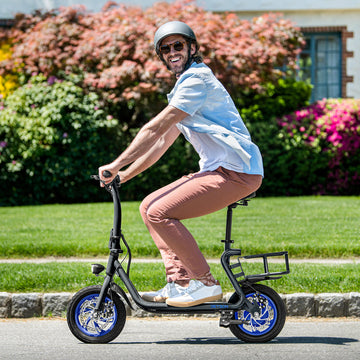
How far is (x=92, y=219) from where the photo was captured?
36.8 feet

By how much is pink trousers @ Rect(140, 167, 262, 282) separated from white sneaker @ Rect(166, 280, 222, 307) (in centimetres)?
7

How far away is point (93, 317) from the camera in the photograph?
16.5 feet

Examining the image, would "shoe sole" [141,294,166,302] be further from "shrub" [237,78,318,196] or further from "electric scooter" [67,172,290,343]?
"shrub" [237,78,318,196]

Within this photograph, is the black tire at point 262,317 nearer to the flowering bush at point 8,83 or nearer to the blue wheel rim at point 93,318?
the blue wheel rim at point 93,318

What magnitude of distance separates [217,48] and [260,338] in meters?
10.2

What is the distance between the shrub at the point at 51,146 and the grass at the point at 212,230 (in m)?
1.40

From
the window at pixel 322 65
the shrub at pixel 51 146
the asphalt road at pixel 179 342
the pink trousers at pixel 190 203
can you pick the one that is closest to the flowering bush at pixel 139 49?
the shrub at pixel 51 146

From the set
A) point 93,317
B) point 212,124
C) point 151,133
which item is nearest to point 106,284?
point 93,317

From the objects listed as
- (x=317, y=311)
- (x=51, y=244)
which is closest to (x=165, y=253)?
(x=317, y=311)

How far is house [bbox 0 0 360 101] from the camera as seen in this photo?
18.5m

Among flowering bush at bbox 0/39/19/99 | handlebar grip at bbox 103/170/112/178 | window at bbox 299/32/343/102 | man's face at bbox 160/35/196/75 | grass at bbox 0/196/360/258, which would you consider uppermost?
window at bbox 299/32/343/102

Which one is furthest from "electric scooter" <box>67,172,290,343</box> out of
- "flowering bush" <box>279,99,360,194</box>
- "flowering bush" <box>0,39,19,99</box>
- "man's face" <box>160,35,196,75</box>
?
"flowering bush" <box>0,39,19,99</box>

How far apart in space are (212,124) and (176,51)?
0.55 m

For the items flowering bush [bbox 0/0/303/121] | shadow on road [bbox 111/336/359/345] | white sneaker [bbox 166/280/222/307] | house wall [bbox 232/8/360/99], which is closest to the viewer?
white sneaker [bbox 166/280/222/307]
